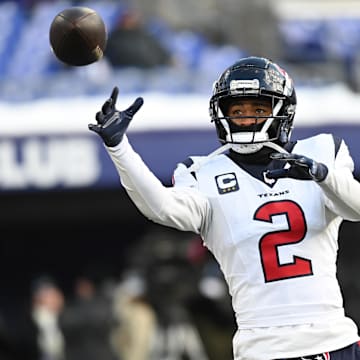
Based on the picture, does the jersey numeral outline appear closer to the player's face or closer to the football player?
the football player

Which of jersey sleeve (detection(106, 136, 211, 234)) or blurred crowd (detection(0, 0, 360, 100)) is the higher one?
blurred crowd (detection(0, 0, 360, 100))

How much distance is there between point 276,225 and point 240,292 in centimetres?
28

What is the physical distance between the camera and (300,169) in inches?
186

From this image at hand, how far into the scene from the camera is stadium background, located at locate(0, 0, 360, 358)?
12062 millimetres

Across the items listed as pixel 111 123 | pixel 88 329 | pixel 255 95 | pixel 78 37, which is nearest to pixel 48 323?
pixel 88 329

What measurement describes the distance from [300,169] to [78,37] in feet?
3.47

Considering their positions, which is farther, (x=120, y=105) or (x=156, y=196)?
(x=120, y=105)

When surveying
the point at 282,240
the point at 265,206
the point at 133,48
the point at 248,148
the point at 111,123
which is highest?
the point at 133,48

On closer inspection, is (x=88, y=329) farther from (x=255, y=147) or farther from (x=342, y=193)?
(x=342, y=193)

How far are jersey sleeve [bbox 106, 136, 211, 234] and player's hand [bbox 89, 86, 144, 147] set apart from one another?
1.5 inches

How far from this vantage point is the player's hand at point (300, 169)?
15.4ft

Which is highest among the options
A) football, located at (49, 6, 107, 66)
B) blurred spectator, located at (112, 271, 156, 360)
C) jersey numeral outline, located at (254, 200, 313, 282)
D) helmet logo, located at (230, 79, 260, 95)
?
football, located at (49, 6, 107, 66)

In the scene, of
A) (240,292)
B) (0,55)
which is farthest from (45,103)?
(240,292)

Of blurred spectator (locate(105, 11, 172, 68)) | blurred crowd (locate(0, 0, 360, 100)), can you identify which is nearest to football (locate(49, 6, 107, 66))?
blurred crowd (locate(0, 0, 360, 100))
